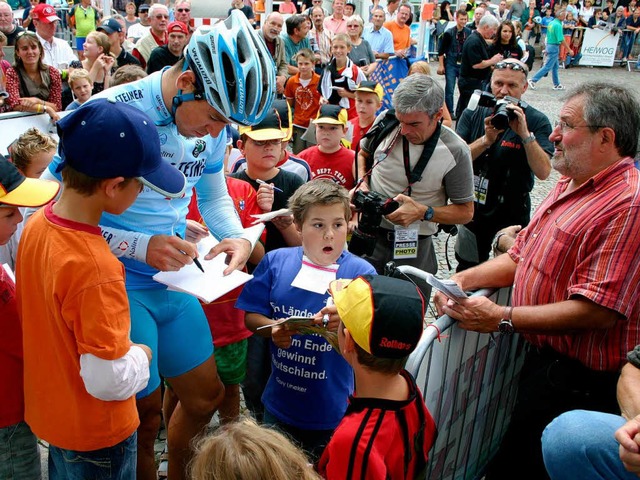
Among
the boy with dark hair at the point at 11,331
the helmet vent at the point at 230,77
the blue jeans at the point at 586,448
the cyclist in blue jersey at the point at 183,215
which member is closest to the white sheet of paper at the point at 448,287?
the blue jeans at the point at 586,448

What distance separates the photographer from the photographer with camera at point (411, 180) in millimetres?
3953

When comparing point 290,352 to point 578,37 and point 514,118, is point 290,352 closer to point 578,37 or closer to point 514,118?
point 514,118

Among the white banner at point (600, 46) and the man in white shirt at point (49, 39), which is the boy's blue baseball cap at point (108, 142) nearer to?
the man in white shirt at point (49, 39)

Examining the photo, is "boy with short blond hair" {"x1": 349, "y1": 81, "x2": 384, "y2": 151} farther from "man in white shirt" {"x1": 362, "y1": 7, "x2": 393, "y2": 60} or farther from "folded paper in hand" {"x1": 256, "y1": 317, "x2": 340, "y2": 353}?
"man in white shirt" {"x1": 362, "y1": 7, "x2": 393, "y2": 60}

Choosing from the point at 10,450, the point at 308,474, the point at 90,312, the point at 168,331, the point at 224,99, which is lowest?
the point at 10,450

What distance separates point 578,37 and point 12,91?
2142 centimetres

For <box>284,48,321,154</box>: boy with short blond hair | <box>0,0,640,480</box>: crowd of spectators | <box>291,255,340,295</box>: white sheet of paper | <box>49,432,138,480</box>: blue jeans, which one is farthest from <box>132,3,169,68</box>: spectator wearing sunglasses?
<box>49,432,138,480</box>: blue jeans

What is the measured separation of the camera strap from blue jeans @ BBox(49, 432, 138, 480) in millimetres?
2509

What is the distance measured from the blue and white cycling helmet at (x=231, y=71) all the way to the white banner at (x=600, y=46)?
77.8 feet

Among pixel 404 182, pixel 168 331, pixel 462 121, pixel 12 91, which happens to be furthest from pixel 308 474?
pixel 12 91

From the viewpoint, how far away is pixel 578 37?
2303 cm

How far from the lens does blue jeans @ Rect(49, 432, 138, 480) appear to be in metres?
2.30

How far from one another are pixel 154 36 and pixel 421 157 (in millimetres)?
7413

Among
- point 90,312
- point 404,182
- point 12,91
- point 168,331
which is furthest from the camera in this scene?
point 12,91
